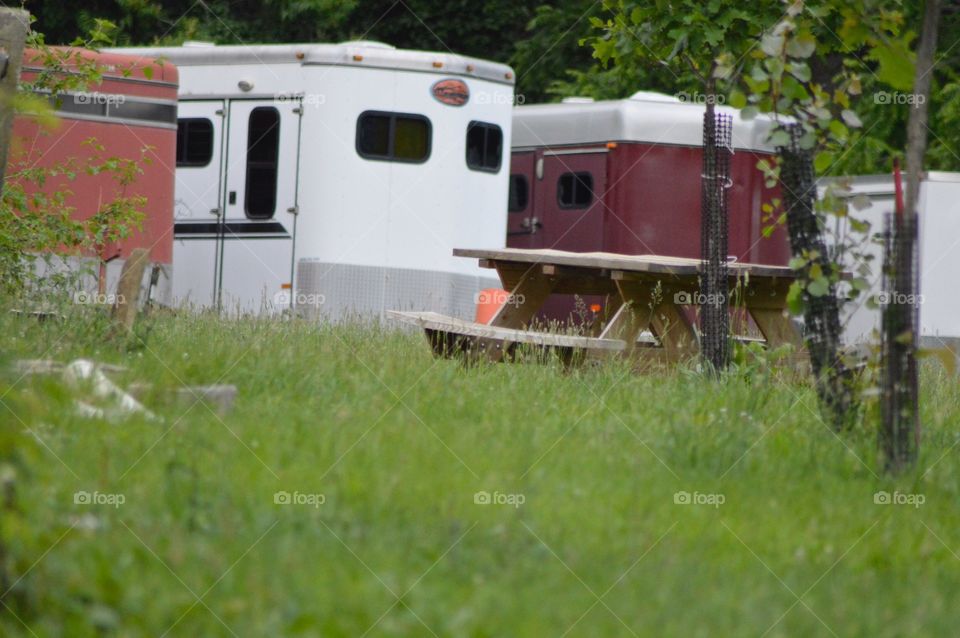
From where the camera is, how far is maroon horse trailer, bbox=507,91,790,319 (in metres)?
13.1

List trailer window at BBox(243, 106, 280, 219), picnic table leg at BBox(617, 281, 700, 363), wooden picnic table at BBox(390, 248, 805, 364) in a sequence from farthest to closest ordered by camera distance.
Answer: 1. trailer window at BBox(243, 106, 280, 219)
2. picnic table leg at BBox(617, 281, 700, 363)
3. wooden picnic table at BBox(390, 248, 805, 364)

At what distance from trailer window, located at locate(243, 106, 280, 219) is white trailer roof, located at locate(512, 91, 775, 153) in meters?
2.94

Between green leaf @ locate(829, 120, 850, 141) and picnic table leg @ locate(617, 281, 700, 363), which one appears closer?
green leaf @ locate(829, 120, 850, 141)

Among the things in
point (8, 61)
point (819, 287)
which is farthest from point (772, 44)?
point (8, 61)

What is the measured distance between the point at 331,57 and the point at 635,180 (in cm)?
321

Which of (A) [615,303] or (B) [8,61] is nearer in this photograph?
(B) [8,61]

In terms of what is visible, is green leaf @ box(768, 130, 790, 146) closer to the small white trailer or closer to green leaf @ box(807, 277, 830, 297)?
green leaf @ box(807, 277, 830, 297)

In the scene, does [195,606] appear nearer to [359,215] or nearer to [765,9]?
[765,9]

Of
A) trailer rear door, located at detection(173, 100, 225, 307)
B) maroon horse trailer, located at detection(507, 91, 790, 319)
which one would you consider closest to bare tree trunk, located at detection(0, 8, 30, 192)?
trailer rear door, located at detection(173, 100, 225, 307)

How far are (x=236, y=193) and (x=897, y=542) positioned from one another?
899 cm

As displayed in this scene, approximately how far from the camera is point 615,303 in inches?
368

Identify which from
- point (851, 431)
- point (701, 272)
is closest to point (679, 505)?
point (851, 431)

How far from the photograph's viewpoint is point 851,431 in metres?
5.82

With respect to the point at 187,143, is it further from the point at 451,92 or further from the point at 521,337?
the point at 521,337
